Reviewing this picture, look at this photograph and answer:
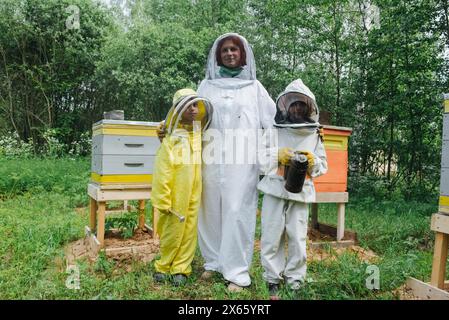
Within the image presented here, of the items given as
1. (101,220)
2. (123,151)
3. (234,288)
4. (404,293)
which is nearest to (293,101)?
(234,288)

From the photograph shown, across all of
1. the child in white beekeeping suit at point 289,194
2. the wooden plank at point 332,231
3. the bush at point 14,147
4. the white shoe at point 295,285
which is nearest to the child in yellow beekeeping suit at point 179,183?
the child in white beekeeping suit at point 289,194

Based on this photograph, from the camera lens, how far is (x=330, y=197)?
441 centimetres

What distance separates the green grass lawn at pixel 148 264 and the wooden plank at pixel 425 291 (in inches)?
5.3

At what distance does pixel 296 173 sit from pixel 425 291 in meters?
1.35

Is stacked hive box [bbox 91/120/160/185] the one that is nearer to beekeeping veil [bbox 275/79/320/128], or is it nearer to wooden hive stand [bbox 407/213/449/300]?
beekeeping veil [bbox 275/79/320/128]

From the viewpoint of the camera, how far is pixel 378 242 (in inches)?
176

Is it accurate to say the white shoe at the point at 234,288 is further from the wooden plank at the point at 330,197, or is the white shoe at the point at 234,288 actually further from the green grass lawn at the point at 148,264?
the wooden plank at the point at 330,197

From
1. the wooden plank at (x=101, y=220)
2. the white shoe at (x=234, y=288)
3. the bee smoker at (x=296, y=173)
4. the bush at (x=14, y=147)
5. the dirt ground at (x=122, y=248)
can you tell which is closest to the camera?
the bee smoker at (x=296, y=173)

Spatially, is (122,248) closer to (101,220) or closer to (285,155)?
(101,220)

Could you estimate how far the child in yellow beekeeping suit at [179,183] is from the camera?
2.98 m

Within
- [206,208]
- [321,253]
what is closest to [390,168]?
[321,253]

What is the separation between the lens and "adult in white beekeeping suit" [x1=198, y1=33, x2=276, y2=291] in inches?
119

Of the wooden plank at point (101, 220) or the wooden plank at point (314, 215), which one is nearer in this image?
the wooden plank at point (101, 220)
